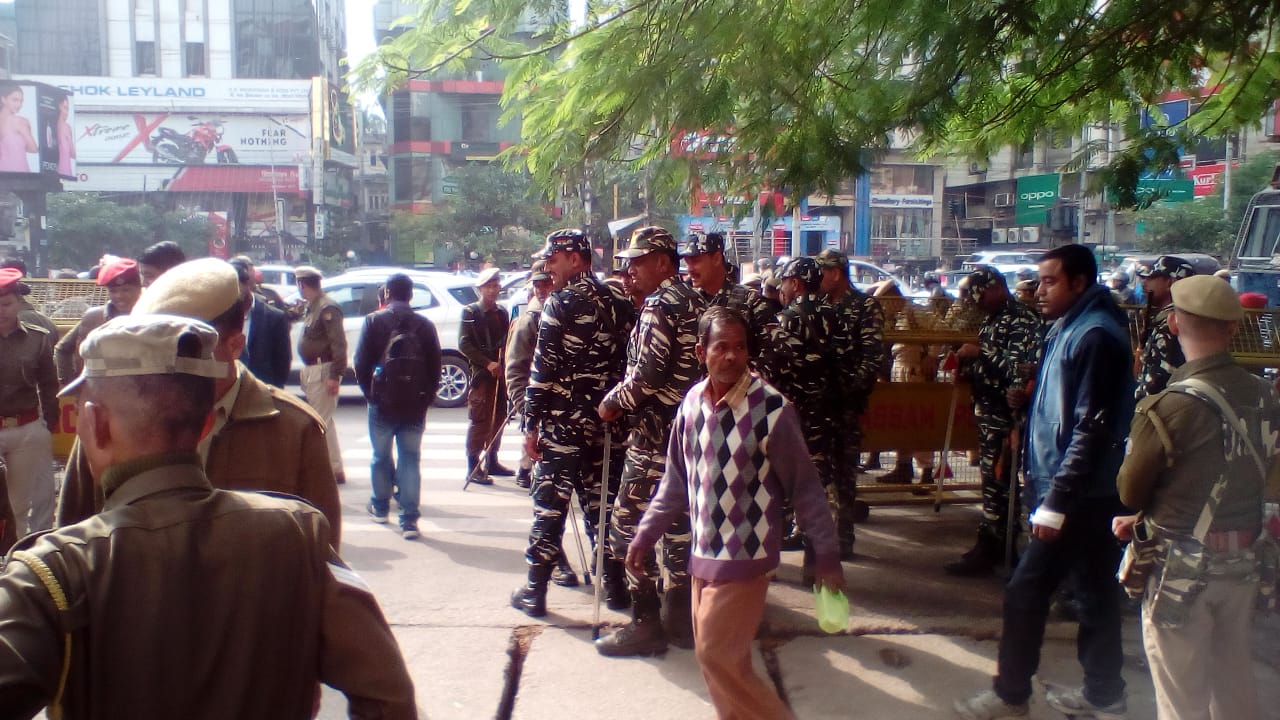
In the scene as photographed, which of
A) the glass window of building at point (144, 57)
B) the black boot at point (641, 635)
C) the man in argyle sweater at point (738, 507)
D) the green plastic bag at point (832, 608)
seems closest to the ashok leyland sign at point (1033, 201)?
the black boot at point (641, 635)

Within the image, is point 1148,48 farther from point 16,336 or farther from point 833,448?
point 16,336

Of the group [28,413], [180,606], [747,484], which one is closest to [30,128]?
[28,413]

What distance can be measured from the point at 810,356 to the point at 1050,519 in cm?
234

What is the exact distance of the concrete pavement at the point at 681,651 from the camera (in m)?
4.53

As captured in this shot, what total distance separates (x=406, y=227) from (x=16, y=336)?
132 feet

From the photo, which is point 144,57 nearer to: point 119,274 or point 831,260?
point 119,274

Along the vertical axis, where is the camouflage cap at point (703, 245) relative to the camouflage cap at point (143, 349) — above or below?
above

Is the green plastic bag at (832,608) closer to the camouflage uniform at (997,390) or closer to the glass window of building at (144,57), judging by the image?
the camouflage uniform at (997,390)

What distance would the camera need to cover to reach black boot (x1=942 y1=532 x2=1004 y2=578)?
6422mm

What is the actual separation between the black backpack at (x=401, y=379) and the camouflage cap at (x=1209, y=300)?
517 cm

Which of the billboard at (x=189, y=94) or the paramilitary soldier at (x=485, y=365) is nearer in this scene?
the paramilitary soldier at (x=485, y=365)

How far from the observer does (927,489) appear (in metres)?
8.46

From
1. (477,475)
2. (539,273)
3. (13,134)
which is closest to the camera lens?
(539,273)

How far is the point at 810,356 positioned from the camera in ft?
20.1
